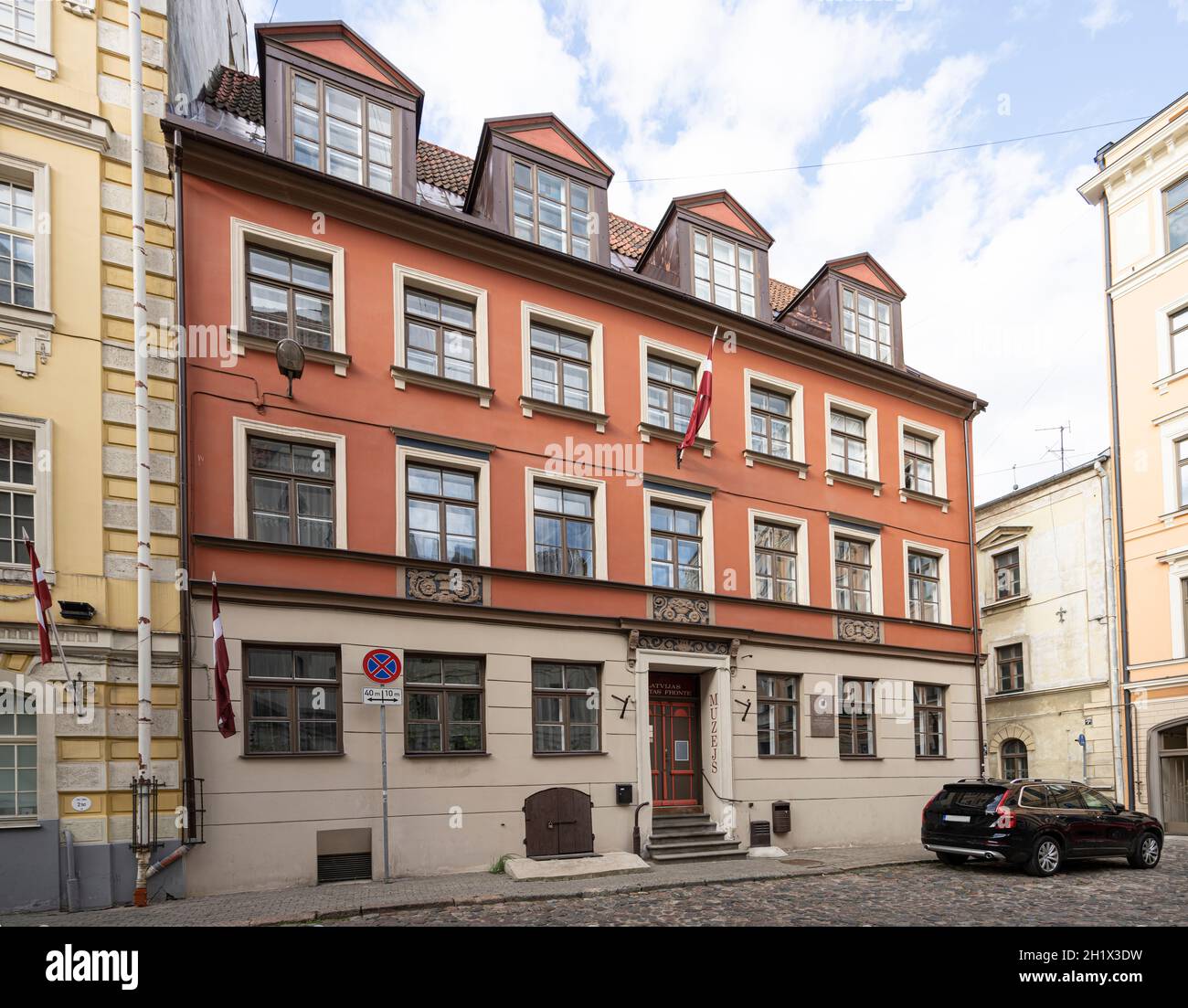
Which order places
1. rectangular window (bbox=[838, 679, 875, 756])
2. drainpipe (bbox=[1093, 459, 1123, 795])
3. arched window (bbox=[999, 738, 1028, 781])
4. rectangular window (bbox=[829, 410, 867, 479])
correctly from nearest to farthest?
1. rectangular window (bbox=[838, 679, 875, 756])
2. rectangular window (bbox=[829, 410, 867, 479])
3. drainpipe (bbox=[1093, 459, 1123, 795])
4. arched window (bbox=[999, 738, 1028, 781])

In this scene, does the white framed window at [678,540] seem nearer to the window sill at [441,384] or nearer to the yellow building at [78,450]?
the window sill at [441,384]

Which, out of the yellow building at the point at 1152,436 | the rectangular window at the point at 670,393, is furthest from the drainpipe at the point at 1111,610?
the rectangular window at the point at 670,393

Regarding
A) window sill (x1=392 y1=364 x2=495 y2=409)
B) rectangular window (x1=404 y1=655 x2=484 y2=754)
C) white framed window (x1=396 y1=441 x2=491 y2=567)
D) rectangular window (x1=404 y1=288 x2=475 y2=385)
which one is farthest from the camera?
rectangular window (x1=404 y1=288 x2=475 y2=385)

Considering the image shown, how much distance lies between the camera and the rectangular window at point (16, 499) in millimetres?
12391

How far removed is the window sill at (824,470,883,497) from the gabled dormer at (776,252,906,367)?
3033 millimetres

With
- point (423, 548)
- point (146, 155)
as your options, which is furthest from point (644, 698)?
point (146, 155)

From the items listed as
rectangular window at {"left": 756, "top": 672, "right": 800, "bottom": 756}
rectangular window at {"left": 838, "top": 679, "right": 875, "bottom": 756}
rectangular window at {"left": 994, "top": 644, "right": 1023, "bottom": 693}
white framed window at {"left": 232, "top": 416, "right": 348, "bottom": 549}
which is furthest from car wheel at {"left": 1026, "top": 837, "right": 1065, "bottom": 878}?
rectangular window at {"left": 994, "top": 644, "right": 1023, "bottom": 693}

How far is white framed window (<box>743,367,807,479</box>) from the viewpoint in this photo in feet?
68.7

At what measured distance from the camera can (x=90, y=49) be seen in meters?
13.7

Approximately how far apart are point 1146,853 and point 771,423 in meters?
10.5

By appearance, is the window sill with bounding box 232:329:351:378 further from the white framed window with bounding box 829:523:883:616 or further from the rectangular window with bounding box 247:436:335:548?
the white framed window with bounding box 829:523:883:616

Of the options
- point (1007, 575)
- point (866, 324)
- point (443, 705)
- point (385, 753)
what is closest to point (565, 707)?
point (443, 705)

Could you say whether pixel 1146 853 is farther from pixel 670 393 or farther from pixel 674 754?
pixel 670 393

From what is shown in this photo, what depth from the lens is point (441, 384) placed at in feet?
54.2
